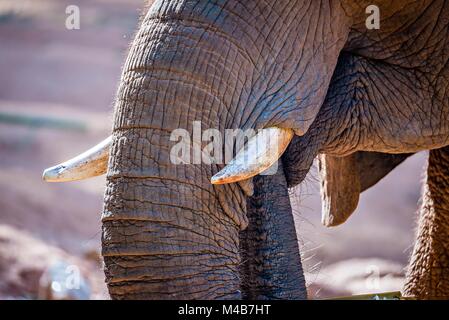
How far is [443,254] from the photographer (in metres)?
4.85

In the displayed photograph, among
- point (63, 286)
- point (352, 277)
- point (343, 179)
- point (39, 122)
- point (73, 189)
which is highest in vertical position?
point (39, 122)

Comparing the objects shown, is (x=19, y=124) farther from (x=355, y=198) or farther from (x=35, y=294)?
(x=355, y=198)

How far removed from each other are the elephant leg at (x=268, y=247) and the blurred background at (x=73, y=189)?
387 millimetres

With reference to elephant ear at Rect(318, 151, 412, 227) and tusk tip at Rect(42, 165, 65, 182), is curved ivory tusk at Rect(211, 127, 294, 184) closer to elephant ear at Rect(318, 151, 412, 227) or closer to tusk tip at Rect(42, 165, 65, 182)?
tusk tip at Rect(42, 165, 65, 182)

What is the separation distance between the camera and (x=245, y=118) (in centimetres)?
343

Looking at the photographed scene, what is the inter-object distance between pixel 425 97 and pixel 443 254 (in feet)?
3.77

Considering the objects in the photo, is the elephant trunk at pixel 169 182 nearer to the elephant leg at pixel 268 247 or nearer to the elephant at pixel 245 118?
the elephant at pixel 245 118

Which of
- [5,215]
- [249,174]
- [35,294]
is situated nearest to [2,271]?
[35,294]

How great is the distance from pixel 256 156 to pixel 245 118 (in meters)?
0.19

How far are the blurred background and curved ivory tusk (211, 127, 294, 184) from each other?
2.73 ft

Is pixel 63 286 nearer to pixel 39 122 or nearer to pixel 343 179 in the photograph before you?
pixel 343 179

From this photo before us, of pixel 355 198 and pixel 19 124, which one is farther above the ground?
pixel 19 124

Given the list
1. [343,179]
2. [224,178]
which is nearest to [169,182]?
[224,178]

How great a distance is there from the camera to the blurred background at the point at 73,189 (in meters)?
7.85
